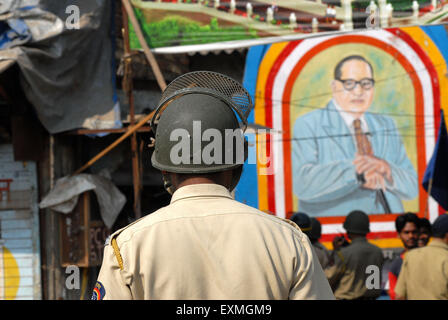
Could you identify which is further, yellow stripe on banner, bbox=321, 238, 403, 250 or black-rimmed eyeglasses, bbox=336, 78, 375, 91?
black-rimmed eyeglasses, bbox=336, 78, 375, 91

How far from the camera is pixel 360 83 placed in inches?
309

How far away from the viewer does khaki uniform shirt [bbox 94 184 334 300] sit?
1640 millimetres

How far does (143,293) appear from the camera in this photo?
1.67 m

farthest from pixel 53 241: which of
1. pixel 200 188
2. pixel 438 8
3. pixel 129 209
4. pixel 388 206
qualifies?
pixel 200 188

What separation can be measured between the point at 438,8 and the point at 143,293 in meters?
6.97

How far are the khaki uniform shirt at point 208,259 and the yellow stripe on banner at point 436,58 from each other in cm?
650

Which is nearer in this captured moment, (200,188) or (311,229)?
(200,188)

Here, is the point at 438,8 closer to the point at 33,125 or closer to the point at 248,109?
the point at 33,125

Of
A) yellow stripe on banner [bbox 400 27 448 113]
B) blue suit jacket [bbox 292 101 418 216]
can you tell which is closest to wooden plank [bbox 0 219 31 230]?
blue suit jacket [bbox 292 101 418 216]

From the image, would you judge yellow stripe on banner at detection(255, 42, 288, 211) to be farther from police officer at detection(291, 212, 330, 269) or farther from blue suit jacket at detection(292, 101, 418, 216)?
police officer at detection(291, 212, 330, 269)

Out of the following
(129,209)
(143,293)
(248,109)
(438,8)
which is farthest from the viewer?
(129,209)

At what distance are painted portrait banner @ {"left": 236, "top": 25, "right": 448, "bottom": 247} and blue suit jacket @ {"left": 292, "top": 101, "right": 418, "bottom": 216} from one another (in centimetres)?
1

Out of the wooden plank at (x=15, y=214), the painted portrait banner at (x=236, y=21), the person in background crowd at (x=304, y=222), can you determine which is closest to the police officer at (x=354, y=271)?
the person in background crowd at (x=304, y=222)

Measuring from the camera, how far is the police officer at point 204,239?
1644mm
